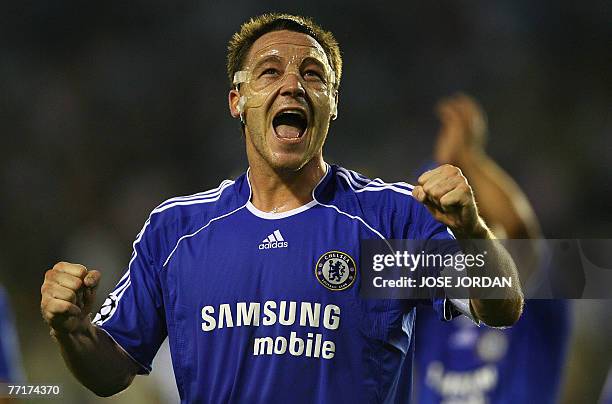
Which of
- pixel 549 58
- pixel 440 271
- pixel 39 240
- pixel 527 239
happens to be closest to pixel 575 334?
pixel 527 239

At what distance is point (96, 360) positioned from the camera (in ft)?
8.79

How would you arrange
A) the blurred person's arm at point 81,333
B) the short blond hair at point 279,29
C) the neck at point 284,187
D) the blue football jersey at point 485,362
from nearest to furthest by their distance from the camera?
the blurred person's arm at point 81,333
the neck at point 284,187
the short blond hair at point 279,29
the blue football jersey at point 485,362

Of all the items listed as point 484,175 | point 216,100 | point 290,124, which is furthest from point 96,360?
point 216,100

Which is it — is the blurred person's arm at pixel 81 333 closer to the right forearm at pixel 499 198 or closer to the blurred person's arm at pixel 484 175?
the blurred person's arm at pixel 484 175

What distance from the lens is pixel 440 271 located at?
2.55 meters

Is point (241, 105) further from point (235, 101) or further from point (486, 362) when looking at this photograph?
point (486, 362)

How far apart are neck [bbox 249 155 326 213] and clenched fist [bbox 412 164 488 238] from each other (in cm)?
65

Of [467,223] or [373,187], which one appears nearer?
[467,223]

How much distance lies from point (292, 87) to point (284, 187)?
31cm

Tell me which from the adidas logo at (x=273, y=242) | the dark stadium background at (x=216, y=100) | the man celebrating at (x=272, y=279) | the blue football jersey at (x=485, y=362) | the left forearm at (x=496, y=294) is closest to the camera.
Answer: the left forearm at (x=496, y=294)

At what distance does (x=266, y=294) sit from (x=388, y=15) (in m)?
3.31

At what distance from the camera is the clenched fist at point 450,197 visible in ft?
7.07

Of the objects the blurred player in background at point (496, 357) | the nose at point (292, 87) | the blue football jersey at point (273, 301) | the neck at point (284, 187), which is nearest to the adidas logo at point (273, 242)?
the blue football jersey at point (273, 301)

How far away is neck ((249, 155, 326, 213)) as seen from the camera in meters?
2.81
